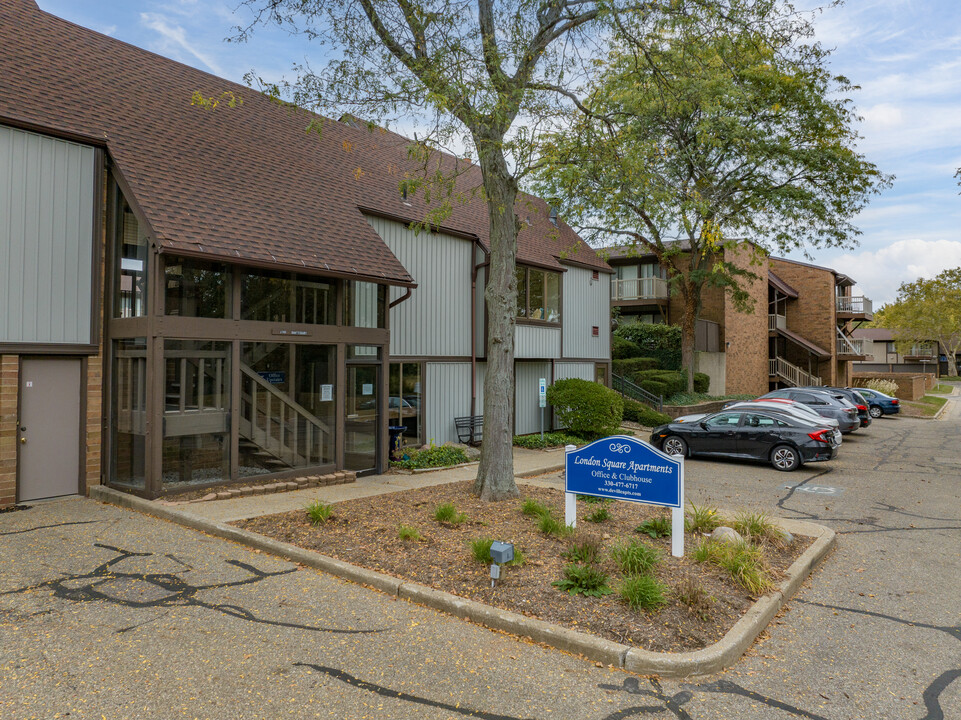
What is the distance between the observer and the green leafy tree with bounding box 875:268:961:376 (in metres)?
57.1

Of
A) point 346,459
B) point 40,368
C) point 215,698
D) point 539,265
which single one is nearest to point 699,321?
point 539,265

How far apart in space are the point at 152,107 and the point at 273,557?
9.34m

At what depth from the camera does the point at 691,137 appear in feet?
84.8

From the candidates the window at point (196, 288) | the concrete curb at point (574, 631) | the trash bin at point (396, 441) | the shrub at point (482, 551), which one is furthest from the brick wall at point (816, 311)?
the shrub at point (482, 551)

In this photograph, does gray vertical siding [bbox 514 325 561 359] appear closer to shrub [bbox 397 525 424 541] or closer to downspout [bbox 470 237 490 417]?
downspout [bbox 470 237 490 417]

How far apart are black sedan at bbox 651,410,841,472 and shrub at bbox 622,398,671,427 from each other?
6.86 m

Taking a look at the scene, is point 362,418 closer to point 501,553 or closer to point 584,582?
point 501,553

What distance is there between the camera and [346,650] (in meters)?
4.91

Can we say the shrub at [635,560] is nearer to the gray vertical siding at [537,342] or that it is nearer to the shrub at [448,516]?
the shrub at [448,516]

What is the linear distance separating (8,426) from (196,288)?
3.37m

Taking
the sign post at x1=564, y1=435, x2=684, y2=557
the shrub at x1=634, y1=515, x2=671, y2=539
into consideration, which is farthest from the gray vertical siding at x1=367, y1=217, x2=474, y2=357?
the shrub at x1=634, y1=515, x2=671, y2=539

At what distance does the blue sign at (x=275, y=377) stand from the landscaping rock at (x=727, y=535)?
7.44 metres

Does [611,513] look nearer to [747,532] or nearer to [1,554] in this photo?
[747,532]

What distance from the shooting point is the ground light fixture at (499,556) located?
5945 millimetres
